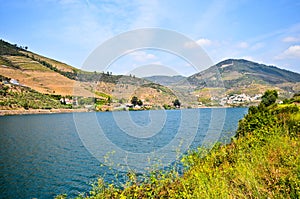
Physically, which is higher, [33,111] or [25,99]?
[25,99]

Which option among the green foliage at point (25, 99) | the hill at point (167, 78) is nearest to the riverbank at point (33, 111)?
the green foliage at point (25, 99)

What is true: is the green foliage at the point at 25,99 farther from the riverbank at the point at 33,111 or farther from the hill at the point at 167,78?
the hill at the point at 167,78

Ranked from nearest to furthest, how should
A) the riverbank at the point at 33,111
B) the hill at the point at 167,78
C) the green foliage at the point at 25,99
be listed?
the hill at the point at 167,78
the riverbank at the point at 33,111
the green foliage at the point at 25,99

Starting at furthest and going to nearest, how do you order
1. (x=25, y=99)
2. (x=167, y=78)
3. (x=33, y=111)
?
(x=25, y=99)
(x=33, y=111)
(x=167, y=78)

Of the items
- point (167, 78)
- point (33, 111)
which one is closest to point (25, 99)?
point (33, 111)

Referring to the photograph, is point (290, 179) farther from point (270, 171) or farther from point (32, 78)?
point (32, 78)

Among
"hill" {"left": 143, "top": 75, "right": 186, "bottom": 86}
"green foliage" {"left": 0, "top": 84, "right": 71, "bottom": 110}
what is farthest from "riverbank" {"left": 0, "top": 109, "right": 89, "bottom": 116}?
"hill" {"left": 143, "top": 75, "right": 186, "bottom": 86}

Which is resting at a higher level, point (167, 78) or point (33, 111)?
point (167, 78)

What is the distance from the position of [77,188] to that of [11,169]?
10193 millimetres

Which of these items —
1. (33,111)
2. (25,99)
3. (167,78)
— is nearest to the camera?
(167,78)

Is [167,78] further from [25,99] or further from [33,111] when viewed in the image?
[25,99]

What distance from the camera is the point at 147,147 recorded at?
31219 mm

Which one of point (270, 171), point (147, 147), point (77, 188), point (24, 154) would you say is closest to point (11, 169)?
point (24, 154)

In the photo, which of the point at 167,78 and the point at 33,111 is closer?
the point at 167,78
